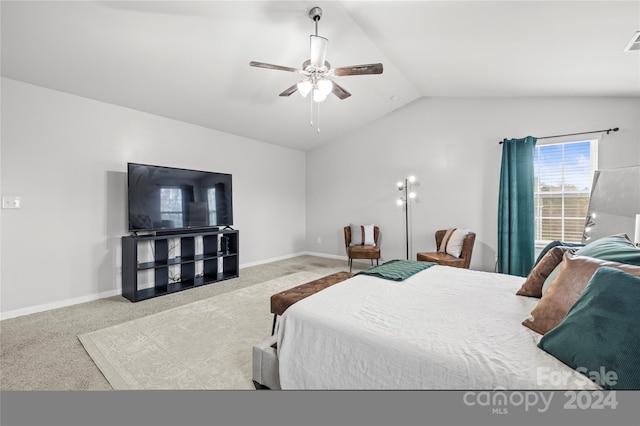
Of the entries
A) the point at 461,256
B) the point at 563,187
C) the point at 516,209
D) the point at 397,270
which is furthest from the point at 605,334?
the point at 563,187

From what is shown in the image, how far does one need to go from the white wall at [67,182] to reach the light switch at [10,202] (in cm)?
5

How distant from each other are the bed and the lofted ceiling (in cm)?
183

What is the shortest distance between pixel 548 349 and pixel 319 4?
2996mm

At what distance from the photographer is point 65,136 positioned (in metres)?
3.15

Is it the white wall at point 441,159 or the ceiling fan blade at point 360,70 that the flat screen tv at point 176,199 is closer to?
the white wall at point 441,159

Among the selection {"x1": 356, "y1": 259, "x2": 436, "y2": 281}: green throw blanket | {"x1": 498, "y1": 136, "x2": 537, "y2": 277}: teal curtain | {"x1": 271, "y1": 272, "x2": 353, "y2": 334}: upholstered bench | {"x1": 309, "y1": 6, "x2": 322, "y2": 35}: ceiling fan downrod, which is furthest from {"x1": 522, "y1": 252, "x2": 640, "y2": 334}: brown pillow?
{"x1": 498, "y1": 136, "x2": 537, "y2": 277}: teal curtain

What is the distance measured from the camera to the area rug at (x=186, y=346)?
1795 millimetres

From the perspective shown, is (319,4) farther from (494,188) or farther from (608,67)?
(494,188)

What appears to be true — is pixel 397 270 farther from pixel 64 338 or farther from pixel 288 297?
pixel 64 338

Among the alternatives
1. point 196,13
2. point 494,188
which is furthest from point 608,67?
point 196,13

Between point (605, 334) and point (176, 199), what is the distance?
163 inches

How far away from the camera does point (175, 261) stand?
3.79 metres

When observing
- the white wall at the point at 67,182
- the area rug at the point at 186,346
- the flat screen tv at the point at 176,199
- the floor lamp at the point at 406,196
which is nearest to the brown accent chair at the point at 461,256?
the floor lamp at the point at 406,196

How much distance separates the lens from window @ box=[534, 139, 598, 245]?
371 cm
